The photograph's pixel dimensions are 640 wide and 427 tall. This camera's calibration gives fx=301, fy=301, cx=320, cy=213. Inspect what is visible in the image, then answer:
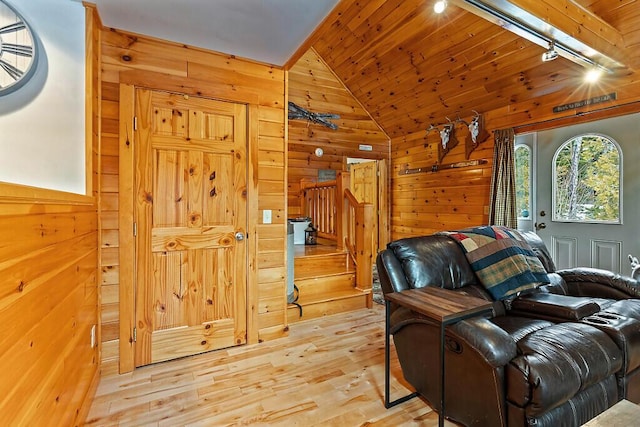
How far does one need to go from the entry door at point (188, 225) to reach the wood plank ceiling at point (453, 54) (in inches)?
45.8

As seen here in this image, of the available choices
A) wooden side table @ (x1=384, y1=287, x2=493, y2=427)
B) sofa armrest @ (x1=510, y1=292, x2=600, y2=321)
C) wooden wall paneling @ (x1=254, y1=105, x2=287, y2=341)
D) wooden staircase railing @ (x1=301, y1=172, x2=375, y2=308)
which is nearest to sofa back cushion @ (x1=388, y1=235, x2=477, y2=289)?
wooden side table @ (x1=384, y1=287, x2=493, y2=427)

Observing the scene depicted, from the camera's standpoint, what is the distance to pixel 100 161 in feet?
6.92

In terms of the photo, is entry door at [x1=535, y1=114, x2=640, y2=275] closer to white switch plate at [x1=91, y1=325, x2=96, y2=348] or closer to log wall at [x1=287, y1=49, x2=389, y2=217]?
log wall at [x1=287, y1=49, x2=389, y2=217]

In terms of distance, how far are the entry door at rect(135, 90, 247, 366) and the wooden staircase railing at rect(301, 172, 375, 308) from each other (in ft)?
5.02

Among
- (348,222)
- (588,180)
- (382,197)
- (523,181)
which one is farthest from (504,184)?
(382,197)

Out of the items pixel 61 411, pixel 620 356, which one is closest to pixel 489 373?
pixel 620 356

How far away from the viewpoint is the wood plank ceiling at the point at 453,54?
2.57 meters

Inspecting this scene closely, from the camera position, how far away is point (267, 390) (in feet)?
6.44

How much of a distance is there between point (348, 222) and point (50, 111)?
297 cm

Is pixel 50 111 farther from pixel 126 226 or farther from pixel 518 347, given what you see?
pixel 518 347

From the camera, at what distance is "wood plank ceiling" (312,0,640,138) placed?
257cm

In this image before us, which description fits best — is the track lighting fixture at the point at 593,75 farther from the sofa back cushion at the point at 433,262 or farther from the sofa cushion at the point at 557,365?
the sofa cushion at the point at 557,365

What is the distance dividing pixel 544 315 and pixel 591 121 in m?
2.71

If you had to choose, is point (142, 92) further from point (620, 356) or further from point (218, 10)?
point (620, 356)
